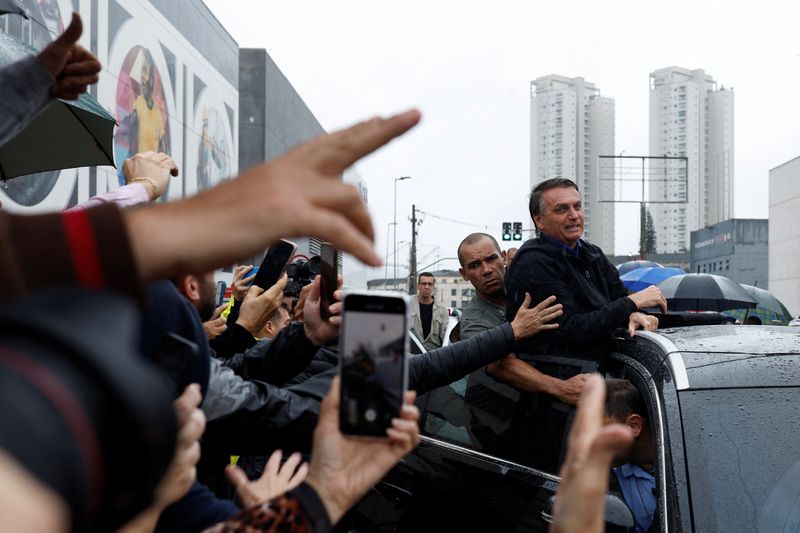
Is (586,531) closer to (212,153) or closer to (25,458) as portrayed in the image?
(25,458)

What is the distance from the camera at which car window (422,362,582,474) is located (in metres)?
2.68

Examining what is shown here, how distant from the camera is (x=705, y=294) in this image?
959 cm

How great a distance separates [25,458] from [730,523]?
6.07 feet

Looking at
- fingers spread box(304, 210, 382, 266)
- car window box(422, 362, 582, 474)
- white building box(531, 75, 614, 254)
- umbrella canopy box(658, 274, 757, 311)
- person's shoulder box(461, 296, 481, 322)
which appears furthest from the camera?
white building box(531, 75, 614, 254)

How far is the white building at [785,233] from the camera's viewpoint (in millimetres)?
35875

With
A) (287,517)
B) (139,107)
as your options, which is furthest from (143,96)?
(287,517)

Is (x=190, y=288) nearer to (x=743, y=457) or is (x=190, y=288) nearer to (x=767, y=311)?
(x=743, y=457)

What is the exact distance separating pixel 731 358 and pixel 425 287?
22.8 feet

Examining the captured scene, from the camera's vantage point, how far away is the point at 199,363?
1250mm

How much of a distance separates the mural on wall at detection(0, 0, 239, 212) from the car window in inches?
128

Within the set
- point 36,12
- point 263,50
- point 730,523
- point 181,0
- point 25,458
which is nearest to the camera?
point 25,458

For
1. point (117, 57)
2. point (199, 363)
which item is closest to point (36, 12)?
point (117, 57)

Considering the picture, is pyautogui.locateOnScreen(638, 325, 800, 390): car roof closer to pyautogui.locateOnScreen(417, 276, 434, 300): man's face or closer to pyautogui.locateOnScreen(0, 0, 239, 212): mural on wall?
pyautogui.locateOnScreen(0, 0, 239, 212): mural on wall

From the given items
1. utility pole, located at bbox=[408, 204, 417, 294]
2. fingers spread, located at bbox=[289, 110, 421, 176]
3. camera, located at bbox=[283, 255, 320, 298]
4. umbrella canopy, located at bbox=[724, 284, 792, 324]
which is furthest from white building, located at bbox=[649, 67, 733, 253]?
fingers spread, located at bbox=[289, 110, 421, 176]
